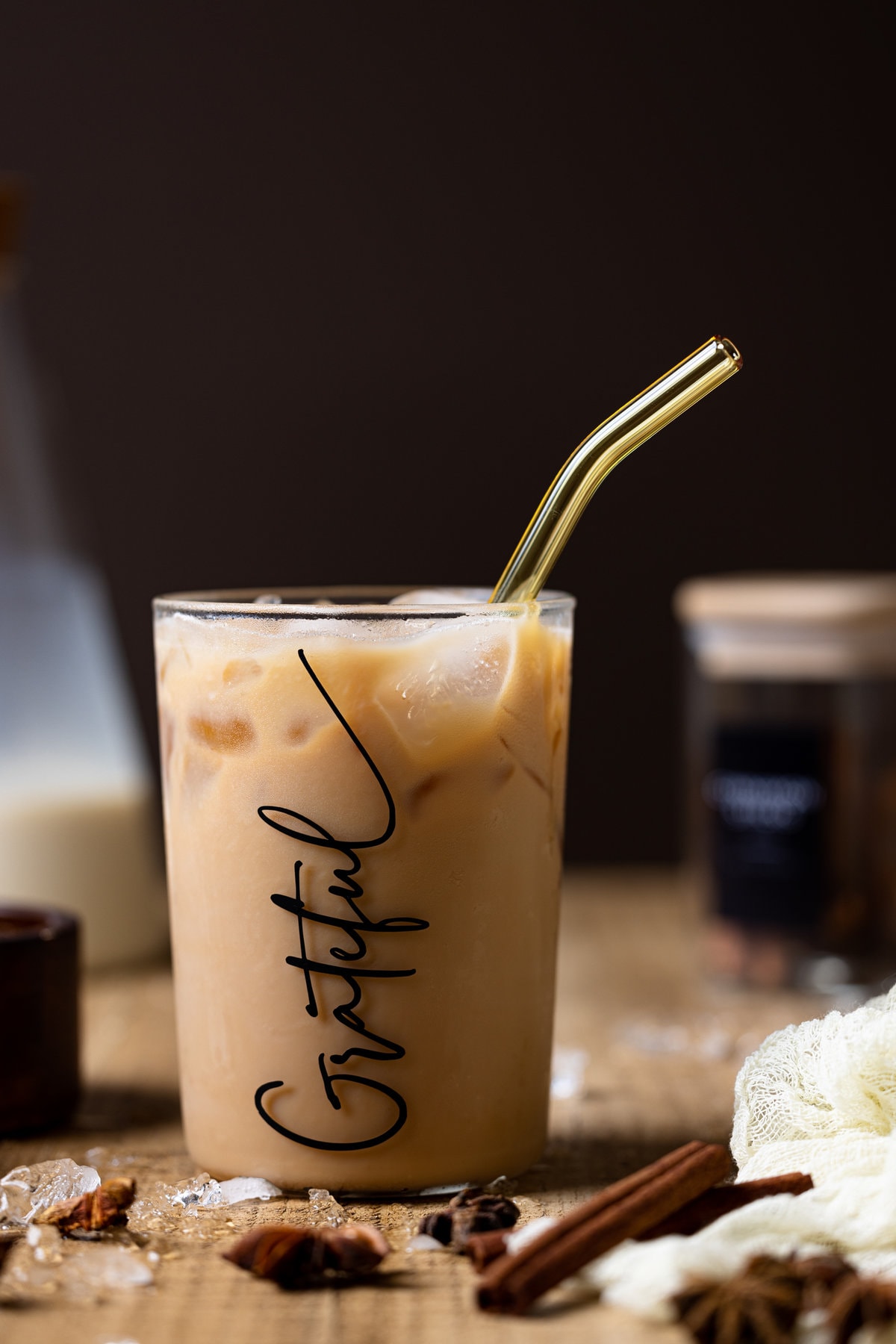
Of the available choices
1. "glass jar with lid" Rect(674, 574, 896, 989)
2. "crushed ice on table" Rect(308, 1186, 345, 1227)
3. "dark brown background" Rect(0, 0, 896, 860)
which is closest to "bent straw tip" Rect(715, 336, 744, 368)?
"crushed ice on table" Rect(308, 1186, 345, 1227)

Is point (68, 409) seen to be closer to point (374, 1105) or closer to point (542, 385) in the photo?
point (542, 385)

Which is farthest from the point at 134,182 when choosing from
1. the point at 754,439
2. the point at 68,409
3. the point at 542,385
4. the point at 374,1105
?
the point at 374,1105

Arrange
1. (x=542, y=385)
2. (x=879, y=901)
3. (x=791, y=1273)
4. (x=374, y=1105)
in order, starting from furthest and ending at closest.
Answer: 1. (x=542, y=385)
2. (x=879, y=901)
3. (x=374, y=1105)
4. (x=791, y=1273)

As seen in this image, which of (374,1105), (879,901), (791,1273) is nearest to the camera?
(791,1273)

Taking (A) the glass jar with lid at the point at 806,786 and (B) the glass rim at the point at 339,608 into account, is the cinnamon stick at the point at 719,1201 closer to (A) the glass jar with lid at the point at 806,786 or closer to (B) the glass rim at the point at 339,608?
(B) the glass rim at the point at 339,608

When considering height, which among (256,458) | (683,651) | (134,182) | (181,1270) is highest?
(134,182)

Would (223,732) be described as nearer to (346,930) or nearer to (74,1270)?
(346,930)
